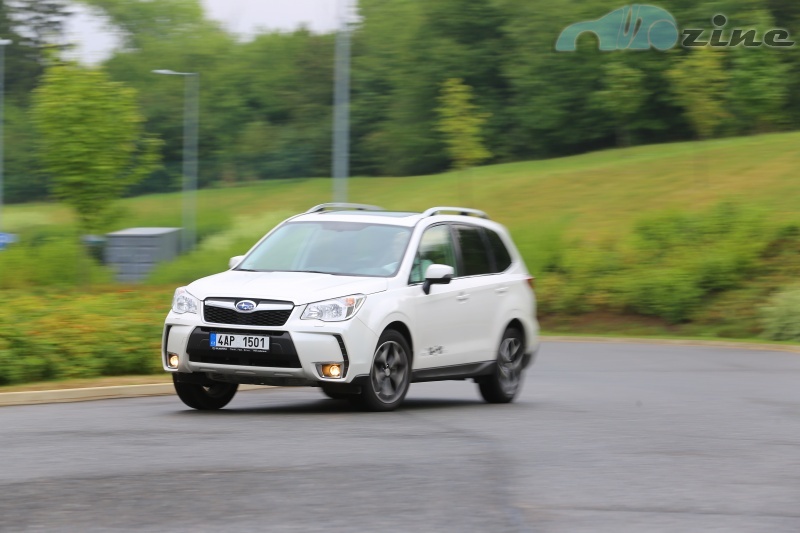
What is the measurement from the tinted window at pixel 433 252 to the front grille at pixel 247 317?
1539mm

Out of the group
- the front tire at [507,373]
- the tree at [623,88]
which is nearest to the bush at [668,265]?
the front tire at [507,373]

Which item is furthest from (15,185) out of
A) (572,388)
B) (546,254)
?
(572,388)

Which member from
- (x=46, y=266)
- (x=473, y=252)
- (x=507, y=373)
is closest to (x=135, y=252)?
(x=46, y=266)

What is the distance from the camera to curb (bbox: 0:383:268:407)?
1288cm

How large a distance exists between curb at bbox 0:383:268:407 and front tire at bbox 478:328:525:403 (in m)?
3.26

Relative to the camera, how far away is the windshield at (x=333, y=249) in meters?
12.4

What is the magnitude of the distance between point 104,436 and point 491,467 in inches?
112

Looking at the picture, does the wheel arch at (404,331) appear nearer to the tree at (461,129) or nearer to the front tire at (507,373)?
the front tire at (507,373)

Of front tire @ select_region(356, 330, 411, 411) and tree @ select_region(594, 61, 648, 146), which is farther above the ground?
tree @ select_region(594, 61, 648, 146)

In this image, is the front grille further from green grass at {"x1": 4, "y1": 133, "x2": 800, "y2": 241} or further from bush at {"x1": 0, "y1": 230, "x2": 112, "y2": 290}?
green grass at {"x1": 4, "y1": 133, "x2": 800, "y2": 241}

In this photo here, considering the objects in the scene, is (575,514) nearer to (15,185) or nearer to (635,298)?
(635,298)

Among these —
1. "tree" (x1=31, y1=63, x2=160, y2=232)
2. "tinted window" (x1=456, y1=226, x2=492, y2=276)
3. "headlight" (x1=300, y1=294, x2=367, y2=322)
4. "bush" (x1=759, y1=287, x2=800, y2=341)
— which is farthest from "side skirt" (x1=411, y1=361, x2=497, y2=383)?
"tree" (x1=31, y1=63, x2=160, y2=232)

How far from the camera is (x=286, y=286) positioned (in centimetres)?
1162

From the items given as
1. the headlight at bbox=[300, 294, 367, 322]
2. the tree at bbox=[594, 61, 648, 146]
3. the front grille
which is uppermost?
the tree at bbox=[594, 61, 648, 146]
